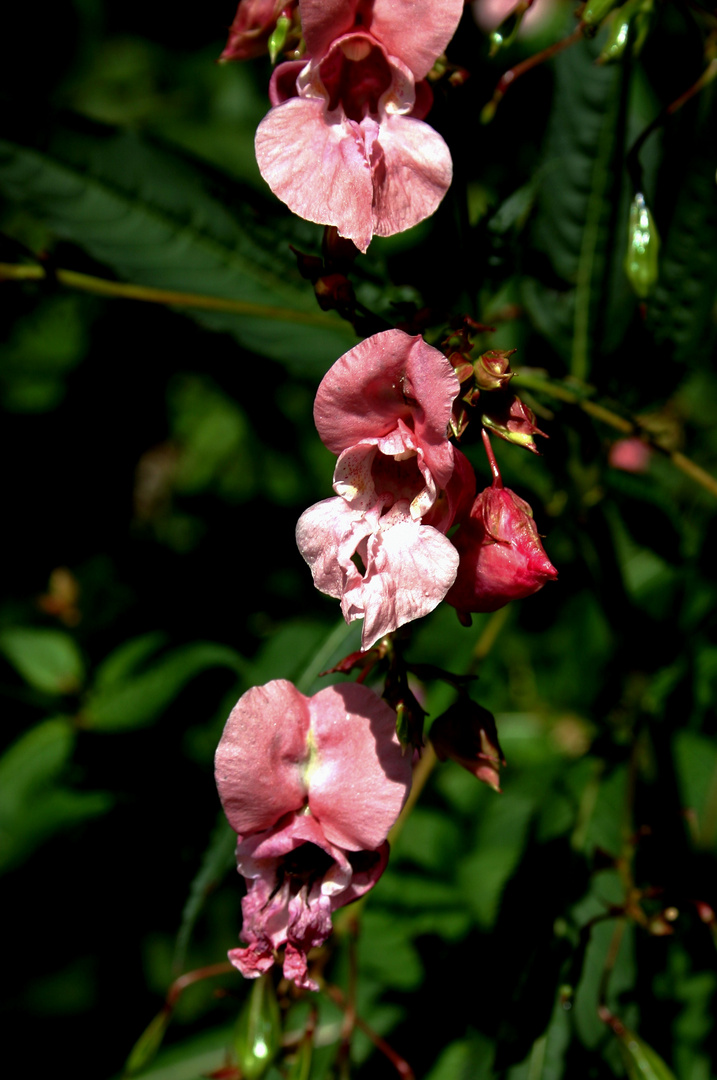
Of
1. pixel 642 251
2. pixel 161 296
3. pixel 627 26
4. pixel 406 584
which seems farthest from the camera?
pixel 161 296

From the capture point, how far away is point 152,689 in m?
1.42

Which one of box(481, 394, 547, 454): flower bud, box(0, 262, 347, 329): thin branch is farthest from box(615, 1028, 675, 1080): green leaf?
box(0, 262, 347, 329): thin branch

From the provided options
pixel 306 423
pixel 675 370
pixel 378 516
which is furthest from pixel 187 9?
pixel 378 516

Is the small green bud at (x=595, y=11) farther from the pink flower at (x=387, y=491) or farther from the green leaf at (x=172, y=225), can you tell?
the green leaf at (x=172, y=225)

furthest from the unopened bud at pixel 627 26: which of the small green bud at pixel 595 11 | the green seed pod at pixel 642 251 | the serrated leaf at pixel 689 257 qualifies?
the serrated leaf at pixel 689 257

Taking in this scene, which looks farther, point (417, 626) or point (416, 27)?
point (417, 626)

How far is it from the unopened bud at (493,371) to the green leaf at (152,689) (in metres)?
0.76

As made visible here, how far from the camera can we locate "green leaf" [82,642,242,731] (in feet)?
4.55

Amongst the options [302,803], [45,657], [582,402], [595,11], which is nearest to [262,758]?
[302,803]

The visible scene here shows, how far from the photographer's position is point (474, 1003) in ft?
3.79

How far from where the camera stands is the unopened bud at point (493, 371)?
72cm

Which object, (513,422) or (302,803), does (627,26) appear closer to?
(513,422)

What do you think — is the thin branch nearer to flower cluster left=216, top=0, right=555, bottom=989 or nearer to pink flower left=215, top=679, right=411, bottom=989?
flower cluster left=216, top=0, right=555, bottom=989

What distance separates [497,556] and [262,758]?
27 centimetres
